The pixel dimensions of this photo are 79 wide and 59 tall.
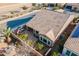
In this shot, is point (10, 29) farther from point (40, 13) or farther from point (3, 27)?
point (40, 13)

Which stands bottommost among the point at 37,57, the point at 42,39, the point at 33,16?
the point at 37,57

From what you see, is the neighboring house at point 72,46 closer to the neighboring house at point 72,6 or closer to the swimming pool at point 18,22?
the neighboring house at point 72,6

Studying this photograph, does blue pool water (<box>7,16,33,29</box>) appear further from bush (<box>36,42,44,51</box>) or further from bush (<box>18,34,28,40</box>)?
bush (<box>36,42,44,51</box>)

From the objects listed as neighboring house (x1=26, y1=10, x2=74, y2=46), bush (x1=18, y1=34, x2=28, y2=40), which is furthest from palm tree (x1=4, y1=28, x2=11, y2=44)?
neighboring house (x1=26, y1=10, x2=74, y2=46)

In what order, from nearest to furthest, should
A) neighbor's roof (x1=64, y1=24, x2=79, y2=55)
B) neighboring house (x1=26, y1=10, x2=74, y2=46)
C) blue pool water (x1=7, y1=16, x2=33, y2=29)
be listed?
neighbor's roof (x1=64, y1=24, x2=79, y2=55)
neighboring house (x1=26, y1=10, x2=74, y2=46)
blue pool water (x1=7, y1=16, x2=33, y2=29)

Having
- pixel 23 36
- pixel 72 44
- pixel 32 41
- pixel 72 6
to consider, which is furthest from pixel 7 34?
pixel 72 6

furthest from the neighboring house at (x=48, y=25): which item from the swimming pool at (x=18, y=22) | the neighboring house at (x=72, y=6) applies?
the neighboring house at (x=72, y=6)

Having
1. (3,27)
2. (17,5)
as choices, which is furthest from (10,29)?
(17,5)
